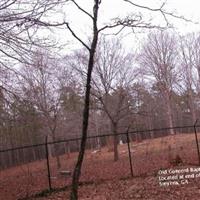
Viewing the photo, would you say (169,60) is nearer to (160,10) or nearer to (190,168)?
(190,168)

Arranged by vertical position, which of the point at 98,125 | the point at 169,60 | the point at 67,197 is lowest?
the point at 67,197

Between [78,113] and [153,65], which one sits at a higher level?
[153,65]

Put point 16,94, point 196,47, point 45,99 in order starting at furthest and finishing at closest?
1. point 196,47
2. point 45,99
3. point 16,94

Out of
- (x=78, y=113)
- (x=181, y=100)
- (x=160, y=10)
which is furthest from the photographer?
(x=181, y=100)

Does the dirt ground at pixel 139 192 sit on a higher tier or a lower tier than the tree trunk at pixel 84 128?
lower

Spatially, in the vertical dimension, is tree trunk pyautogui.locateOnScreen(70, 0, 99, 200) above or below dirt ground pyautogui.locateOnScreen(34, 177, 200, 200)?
above

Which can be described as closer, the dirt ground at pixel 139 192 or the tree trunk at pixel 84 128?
the tree trunk at pixel 84 128

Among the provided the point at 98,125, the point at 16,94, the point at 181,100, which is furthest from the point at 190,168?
the point at 181,100

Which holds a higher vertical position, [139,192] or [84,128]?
[84,128]

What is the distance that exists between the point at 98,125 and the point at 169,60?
11.2 meters

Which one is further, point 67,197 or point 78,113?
point 78,113

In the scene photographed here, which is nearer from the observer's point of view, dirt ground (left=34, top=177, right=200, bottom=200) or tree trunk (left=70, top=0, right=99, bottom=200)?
tree trunk (left=70, top=0, right=99, bottom=200)

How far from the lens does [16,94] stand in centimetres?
1073

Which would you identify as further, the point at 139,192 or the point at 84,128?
the point at 139,192
